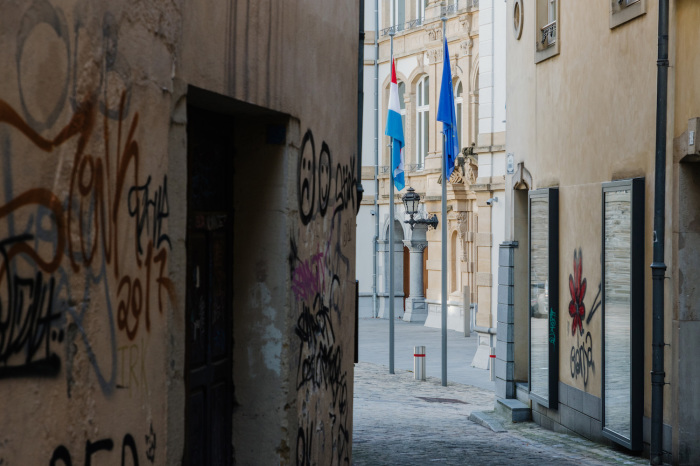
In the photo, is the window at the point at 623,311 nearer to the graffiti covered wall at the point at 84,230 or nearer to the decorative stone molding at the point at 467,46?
the graffiti covered wall at the point at 84,230

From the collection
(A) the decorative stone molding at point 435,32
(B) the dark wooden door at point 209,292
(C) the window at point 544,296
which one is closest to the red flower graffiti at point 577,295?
(C) the window at point 544,296

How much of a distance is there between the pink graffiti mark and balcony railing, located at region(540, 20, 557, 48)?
24.4ft

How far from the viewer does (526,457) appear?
10719mm

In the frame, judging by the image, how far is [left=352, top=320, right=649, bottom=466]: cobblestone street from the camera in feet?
34.6

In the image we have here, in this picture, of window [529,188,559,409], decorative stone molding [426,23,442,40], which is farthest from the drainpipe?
decorative stone molding [426,23,442,40]

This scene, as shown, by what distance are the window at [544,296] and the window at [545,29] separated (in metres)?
1.81

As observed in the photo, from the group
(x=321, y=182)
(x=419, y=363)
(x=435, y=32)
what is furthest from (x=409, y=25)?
(x=321, y=182)

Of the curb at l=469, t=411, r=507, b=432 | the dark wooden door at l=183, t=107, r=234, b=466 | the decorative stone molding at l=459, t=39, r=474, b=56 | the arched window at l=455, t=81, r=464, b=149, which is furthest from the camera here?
the arched window at l=455, t=81, r=464, b=149

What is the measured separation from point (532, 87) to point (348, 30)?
22.8 feet

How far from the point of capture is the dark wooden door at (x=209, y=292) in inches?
232

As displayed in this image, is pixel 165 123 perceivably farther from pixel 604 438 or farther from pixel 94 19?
pixel 604 438

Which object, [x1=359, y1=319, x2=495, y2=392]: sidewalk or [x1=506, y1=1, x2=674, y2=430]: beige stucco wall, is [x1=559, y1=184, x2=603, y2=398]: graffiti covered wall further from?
[x1=359, y1=319, x2=495, y2=392]: sidewalk

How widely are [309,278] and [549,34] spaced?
8.16m

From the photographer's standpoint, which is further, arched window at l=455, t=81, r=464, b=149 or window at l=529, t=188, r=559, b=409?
arched window at l=455, t=81, r=464, b=149
